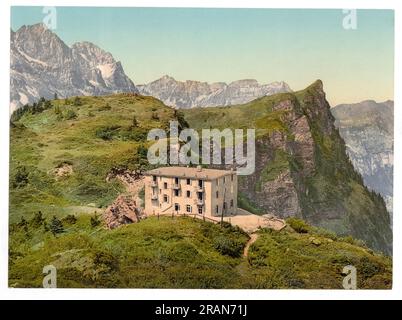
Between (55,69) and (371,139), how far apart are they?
11.7 meters

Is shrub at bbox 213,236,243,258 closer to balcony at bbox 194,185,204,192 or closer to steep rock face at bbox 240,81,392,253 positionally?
balcony at bbox 194,185,204,192

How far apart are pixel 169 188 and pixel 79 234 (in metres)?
3.30

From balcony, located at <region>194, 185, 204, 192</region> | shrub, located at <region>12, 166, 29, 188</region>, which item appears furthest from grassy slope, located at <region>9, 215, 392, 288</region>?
shrub, located at <region>12, 166, 29, 188</region>

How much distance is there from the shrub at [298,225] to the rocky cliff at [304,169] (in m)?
1.19

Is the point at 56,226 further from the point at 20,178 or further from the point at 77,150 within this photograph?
the point at 77,150

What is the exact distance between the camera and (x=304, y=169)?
27.7m

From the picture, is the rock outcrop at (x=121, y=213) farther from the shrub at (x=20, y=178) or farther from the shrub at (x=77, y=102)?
the shrub at (x=77, y=102)

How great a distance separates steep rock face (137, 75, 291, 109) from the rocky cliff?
0.67 metres

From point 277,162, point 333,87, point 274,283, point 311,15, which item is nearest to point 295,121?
point 277,162

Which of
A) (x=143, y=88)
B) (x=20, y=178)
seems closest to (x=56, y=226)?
(x=20, y=178)

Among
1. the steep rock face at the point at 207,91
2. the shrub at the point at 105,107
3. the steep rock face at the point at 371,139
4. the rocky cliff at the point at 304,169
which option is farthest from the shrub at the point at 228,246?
the shrub at the point at 105,107

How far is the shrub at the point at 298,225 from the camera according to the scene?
2372cm

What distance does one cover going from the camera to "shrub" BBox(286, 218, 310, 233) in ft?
77.8

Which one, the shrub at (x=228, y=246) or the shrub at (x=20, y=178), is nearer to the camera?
the shrub at (x=228, y=246)
